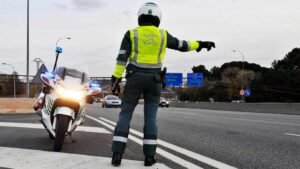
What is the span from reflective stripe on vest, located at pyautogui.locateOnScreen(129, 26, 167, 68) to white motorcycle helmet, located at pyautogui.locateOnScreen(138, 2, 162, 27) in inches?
5.3

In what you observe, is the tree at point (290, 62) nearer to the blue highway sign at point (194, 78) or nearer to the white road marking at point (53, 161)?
the blue highway sign at point (194, 78)

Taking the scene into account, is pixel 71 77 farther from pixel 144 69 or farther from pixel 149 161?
pixel 149 161

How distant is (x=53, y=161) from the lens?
5840 mm

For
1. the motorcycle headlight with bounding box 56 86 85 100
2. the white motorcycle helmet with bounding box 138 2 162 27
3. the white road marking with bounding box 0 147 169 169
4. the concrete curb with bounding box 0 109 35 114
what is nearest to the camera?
the white road marking with bounding box 0 147 169 169

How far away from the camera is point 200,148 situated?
25.4 ft

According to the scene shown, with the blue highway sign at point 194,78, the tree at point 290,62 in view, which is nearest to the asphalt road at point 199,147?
the blue highway sign at point 194,78

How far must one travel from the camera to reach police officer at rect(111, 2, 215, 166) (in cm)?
586

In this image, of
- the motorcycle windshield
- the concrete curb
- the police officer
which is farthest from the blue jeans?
the concrete curb

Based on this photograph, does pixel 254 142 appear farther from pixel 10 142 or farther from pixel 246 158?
pixel 10 142

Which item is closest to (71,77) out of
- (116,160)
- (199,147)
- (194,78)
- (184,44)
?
(184,44)

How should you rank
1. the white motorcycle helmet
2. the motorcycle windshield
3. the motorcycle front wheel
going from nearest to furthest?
the white motorcycle helmet < the motorcycle front wheel < the motorcycle windshield

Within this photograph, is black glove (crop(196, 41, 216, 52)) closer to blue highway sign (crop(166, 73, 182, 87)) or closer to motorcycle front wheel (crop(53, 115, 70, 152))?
motorcycle front wheel (crop(53, 115, 70, 152))

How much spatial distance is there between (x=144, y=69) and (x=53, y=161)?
5.17 feet

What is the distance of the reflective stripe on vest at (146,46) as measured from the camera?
5.88 meters
